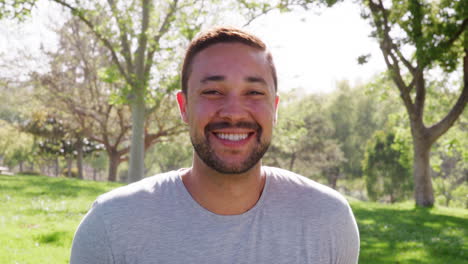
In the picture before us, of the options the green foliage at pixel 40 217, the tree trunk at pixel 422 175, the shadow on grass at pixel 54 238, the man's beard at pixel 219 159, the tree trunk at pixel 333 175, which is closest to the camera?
the man's beard at pixel 219 159

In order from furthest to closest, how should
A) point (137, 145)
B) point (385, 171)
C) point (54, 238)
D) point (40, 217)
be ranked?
point (385, 171) < point (137, 145) < point (40, 217) < point (54, 238)

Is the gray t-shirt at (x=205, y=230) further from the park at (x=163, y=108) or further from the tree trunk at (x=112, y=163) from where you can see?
the tree trunk at (x=112, y=163)

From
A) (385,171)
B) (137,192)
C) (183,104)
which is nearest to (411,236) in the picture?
(183,104)

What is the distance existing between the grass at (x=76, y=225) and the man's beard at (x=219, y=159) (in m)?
5.66

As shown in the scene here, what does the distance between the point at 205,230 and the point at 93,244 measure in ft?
1.79

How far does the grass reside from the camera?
25.5 feet

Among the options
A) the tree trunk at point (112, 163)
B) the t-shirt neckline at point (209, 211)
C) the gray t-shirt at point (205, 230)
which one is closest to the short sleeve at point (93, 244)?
the gray t-shirt at point (205, 230)

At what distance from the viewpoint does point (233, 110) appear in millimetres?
2395

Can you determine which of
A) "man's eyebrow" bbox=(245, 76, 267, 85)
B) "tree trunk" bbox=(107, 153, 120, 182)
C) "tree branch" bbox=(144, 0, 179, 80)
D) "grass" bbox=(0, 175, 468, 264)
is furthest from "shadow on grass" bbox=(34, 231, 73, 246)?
"tree trunk" bbox=(107, 153, 120, 182)

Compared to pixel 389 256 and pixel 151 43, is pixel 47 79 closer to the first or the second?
Answer: pixel 151 43

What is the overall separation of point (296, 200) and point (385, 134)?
140 feet

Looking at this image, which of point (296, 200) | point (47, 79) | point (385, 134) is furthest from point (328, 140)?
point (296, 200)

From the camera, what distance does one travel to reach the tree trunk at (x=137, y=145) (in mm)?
16516

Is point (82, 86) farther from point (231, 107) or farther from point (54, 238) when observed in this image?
point (231, 107)
